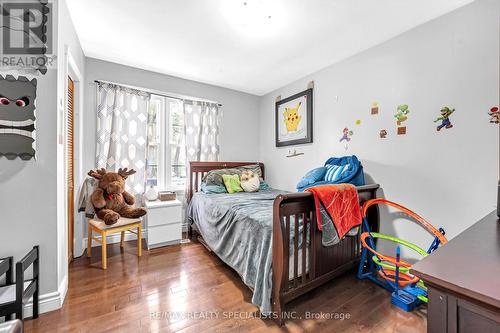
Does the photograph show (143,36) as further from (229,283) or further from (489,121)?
(489,121)

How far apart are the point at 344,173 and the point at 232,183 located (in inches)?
61.1

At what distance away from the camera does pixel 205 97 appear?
3.50 m

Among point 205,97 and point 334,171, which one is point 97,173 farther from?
point 334,171

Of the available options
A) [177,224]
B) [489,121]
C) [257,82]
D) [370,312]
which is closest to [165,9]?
[257,82]

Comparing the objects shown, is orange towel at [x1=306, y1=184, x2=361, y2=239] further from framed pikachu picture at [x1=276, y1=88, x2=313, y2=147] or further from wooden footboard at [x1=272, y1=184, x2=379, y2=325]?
framed pikachu picture at [x1=276, y1=88, x2=313, y2=147]

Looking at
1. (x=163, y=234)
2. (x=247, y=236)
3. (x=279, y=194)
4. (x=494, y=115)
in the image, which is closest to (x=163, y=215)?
(x=163, y=234)

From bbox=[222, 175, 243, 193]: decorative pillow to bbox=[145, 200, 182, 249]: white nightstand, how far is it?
0.71 meters

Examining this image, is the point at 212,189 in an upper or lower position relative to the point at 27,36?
lower

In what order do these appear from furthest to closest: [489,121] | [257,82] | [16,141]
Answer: [257,82]
[489,121]
[16,141]

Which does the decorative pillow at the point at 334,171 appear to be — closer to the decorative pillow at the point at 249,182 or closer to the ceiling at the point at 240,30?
the decorative pillow at the point at 249,182

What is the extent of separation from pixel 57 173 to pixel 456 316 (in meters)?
2.26

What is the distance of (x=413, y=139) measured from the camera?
199 centimetres

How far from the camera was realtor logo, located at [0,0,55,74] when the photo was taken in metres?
1.44

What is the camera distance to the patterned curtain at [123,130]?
2709mm
